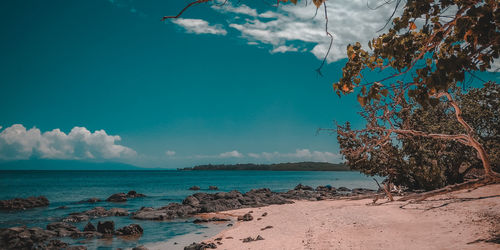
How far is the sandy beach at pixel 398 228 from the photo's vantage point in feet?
28.9

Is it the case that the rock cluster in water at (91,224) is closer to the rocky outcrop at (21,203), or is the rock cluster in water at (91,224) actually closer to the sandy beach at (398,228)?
the rocky outcrop at (21,203)

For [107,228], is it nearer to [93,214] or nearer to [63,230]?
[63,230]

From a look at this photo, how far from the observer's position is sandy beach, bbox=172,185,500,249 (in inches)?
347

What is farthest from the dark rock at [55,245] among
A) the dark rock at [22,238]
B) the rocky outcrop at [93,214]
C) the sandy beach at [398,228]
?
the rocky outcrop at [93,214]

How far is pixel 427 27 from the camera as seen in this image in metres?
5.16

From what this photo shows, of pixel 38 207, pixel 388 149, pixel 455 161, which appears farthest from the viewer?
pixel 38 207

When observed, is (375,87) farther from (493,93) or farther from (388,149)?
(493,93)

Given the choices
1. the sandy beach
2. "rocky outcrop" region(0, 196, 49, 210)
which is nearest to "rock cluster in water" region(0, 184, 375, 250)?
"rocky outcrop" region(0, 196, 49, 210)

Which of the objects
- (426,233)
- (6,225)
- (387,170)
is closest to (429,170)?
(387,170)

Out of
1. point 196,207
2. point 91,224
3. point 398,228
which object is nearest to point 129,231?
point 91,224

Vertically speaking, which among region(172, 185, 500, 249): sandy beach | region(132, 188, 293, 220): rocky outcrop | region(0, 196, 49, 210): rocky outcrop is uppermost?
region(172, 185, 500, 249): sandy beach

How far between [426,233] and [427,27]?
715cm

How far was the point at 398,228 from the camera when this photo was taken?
10.9 meters

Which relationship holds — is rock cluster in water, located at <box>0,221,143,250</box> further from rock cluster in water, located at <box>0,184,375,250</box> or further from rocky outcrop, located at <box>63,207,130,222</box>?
rocky outcrop, located at <box>63,207,130,222</box>
